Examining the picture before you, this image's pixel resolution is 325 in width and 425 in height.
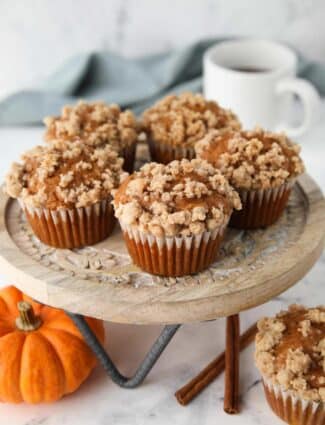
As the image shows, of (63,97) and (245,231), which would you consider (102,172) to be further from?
(63,97)

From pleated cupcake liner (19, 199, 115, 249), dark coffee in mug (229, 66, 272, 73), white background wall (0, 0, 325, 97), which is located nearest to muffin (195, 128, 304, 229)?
pleated cupcake liner (19, 199, 115, 249)

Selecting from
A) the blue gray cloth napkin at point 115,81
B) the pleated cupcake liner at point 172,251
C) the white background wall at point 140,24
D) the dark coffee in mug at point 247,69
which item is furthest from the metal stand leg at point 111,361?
the white background wall at point 140,24

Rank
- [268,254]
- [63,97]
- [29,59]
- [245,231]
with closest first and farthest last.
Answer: [268,254], [245,231], [63,97], [29,59]

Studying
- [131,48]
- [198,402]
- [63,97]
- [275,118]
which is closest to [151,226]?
[198,402]

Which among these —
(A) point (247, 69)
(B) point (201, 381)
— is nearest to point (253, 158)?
(B) point (201, 381)

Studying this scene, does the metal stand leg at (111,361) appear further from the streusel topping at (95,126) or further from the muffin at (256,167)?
the streusel topping at (95,126)

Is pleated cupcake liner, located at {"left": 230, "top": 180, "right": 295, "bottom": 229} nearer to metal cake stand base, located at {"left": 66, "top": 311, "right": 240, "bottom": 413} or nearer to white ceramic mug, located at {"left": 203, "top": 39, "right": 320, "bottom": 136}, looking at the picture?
metal cake stand base, located at {"left": 66, "top": 311, "right": 240, "bottom": 413}

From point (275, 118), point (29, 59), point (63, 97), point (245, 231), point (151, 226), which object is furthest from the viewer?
point (29, 59)
